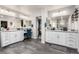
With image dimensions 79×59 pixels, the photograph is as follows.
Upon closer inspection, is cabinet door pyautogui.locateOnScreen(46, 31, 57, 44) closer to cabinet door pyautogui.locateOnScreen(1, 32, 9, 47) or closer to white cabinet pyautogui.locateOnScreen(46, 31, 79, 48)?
white cabinet pyautogui.locateOnScreen(46, 31, 79, 48)

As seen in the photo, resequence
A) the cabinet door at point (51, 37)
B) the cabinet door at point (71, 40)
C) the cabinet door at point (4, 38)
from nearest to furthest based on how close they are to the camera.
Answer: the cabinet door at point (71, 40)
the cabinet door at point (4, 38)
the cabinet door at point (51, 37)

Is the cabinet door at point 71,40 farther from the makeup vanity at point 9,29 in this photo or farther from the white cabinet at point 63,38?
the makeup vanity at point 9,29

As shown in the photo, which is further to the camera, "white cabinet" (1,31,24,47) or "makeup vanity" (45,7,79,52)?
"white cabinet" (1,31,24,47)

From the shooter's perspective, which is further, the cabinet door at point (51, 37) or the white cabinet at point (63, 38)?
the cabinet door at point (51, 37)

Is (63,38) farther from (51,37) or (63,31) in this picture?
(51,37)

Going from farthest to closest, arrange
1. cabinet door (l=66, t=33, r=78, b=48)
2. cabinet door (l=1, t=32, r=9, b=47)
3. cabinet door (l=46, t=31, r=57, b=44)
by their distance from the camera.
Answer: cabinet door (l=46, t=31, r=57, b=44) → cabinet door (l=1, t=32, r=9, b=47) → cabinet door (l=66, t=33, r=78, b=48)

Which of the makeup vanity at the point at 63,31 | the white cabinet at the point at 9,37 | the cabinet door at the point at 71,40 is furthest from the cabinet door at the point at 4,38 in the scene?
the cabinet door at the point at 71,40

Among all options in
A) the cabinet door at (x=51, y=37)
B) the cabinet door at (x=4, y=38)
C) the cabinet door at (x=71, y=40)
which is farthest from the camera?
the cabinet door at (x=51, y=37)

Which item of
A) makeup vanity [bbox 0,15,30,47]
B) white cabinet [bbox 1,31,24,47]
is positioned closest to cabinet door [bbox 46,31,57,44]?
makeup vanity [bbox 0,15,30,47]

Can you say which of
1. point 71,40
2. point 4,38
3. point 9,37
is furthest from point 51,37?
point 4,38

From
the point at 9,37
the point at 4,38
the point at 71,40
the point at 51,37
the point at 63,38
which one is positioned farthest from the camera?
the point at 51,37
